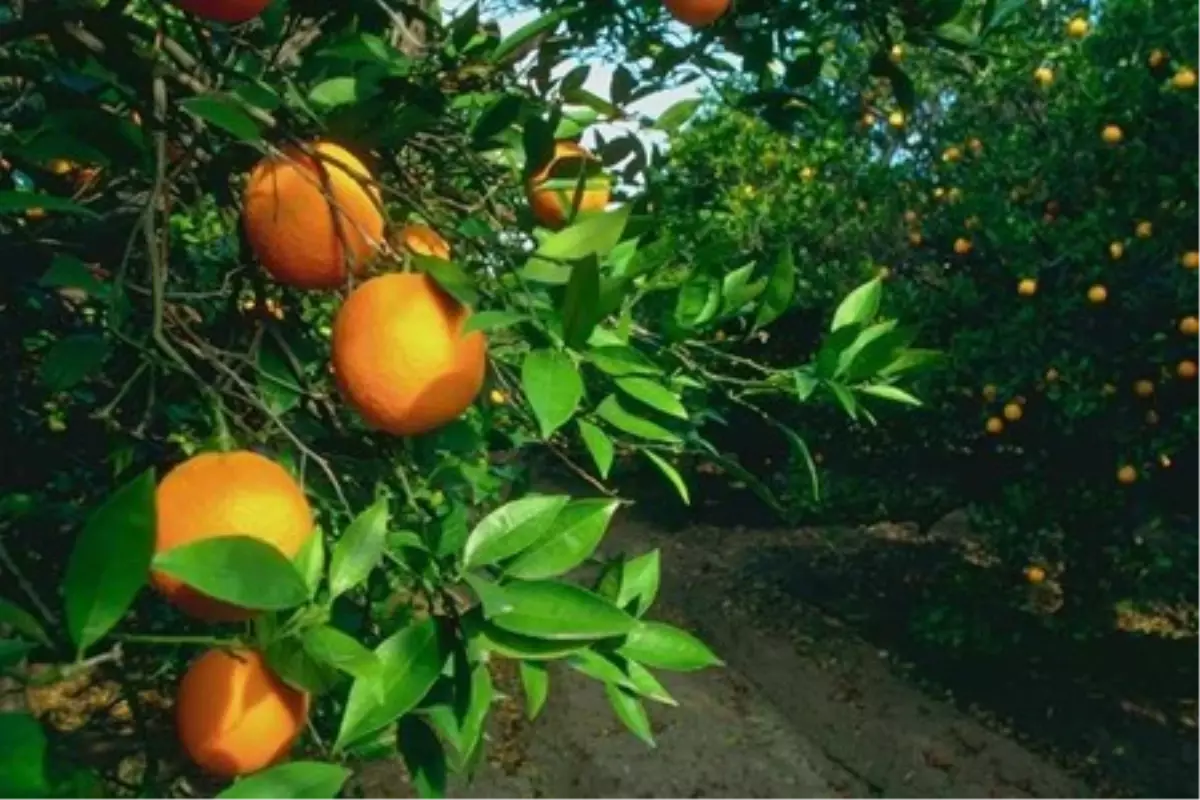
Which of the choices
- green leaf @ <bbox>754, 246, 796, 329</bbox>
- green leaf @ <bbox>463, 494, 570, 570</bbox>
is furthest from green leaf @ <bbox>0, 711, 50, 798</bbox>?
green leaf @ <bbox>754, 246, 796, 329</bbox>

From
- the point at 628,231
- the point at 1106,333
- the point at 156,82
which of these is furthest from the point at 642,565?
the point at 1106,333

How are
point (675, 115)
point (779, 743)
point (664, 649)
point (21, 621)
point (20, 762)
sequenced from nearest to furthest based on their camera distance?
point (20, 762) < point (21, 621) < point (664, 649) < point (675, 115) < point (779, 743)

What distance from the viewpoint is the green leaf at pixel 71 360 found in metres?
1.62

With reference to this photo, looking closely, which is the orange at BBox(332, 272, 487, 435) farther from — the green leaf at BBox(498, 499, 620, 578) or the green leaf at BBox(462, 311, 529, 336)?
the green leaf at BBox(498, 499, 620, 578)

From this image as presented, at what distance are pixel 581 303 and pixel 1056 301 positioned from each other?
629cm

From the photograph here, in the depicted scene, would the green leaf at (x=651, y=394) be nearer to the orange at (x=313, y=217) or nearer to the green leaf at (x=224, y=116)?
the orange at (x=313, y=217)

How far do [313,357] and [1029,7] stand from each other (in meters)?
8.34

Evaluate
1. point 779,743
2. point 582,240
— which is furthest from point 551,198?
point 779,743

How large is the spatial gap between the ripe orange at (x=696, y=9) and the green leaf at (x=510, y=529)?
94 centimetres

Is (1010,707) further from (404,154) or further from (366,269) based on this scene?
(366,269)

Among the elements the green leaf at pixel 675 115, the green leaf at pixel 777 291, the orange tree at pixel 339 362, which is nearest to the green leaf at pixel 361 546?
the orange tree at pixel 339 362

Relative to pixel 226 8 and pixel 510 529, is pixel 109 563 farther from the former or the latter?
pixel 226 8

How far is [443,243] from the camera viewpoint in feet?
5.14

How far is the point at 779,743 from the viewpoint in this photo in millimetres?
6910
